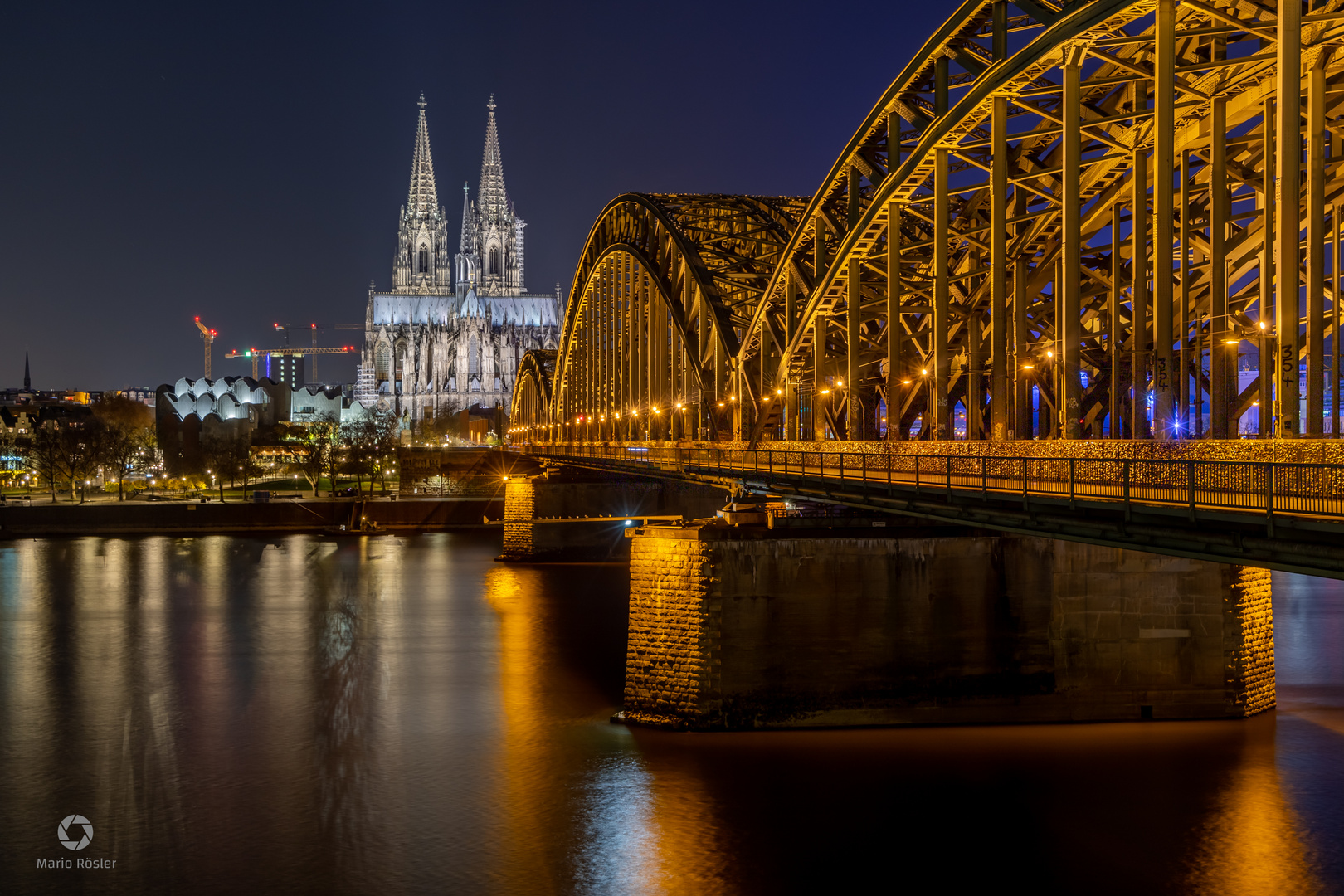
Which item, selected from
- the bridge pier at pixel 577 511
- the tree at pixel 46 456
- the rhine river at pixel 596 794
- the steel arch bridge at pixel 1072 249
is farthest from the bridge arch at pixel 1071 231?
the tree at pixel 46 456

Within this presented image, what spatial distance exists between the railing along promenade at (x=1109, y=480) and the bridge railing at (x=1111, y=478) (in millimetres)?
13

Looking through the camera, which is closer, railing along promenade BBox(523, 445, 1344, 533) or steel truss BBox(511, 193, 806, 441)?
railing along promenade BBox(523, 445, 1344, 533)

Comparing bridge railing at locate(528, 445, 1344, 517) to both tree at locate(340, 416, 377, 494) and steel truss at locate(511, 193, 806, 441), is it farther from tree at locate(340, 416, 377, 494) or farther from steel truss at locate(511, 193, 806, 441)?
tree at locate(340, 416, 377, 494)

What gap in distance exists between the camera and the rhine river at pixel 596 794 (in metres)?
20.9

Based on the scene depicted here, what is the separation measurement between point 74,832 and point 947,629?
57.6 ft

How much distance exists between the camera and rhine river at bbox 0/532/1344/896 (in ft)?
68.5

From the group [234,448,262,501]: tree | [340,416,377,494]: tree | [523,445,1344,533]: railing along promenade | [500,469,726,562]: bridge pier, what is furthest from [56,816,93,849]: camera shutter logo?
[234,448,262,501]: tree

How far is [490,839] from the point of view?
22.7 metres

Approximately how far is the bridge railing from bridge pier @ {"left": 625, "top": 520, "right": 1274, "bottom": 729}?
217cm

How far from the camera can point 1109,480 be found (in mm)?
17938

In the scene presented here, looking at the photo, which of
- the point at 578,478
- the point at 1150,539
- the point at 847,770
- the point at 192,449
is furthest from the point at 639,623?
the point at 192,449

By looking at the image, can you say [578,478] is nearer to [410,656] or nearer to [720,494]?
[720,494]

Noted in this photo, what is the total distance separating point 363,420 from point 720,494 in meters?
121

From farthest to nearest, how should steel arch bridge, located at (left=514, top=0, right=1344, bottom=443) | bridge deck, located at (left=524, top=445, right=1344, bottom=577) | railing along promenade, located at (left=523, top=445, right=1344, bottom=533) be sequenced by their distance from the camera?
steel arch bridge, located at (left=514, top=0, right=1344, bottom=443), railing along promenade, located at (left=523, top=445, right=1344, bottom=533), bridge deck, located at (left=524, top=445, right=1344, bottom=577)
